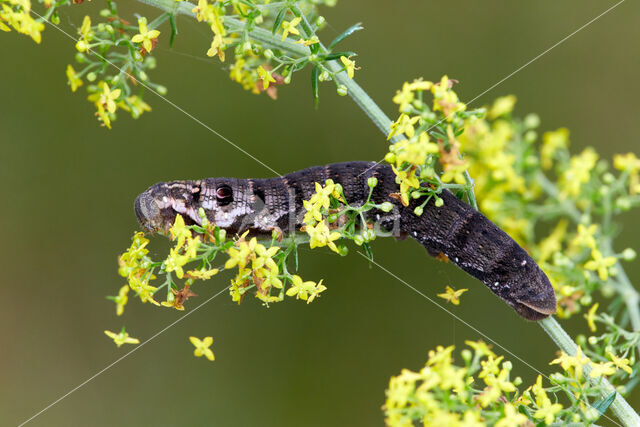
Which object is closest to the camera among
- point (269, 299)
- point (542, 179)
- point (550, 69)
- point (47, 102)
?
point (269, 299)

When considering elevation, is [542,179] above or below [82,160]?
below

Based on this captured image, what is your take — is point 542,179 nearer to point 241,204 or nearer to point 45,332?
point 241,204

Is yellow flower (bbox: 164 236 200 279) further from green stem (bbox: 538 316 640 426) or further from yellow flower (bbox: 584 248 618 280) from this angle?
yellow flower (bbox: 584 248 618 280)

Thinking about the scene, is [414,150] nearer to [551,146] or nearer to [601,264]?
[601,264]

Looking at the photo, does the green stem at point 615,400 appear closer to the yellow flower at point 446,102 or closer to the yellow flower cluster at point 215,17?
the yellow flower at point 446,102

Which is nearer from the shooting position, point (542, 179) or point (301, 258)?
point (542, 179)

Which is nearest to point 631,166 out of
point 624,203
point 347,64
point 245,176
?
point 624,203

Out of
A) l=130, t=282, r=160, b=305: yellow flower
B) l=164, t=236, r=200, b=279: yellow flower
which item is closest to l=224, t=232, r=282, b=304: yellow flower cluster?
l=164, t=236, r=200, b=279: yellow flower

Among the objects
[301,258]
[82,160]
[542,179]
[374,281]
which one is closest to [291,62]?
[542,179]
